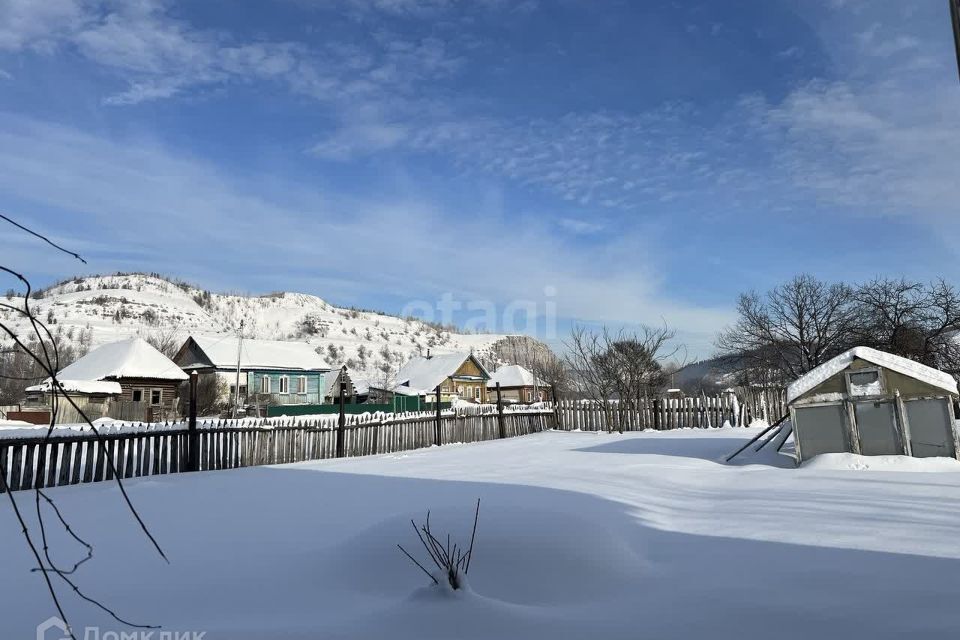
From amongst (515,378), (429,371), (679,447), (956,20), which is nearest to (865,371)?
(679,447)

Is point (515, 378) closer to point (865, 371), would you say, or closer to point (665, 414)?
point (665, 414)

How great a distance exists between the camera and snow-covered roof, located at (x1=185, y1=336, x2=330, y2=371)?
4394cm

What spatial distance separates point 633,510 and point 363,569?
3.65m

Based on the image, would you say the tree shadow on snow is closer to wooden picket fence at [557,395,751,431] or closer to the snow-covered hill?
wooden picket fence at [557,395,751,431]

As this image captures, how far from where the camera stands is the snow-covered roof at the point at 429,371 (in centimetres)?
5500

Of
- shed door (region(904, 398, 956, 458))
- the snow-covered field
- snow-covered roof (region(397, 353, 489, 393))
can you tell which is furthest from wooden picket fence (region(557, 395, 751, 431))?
snow-covered roof (region(397, 353, 489, 393))

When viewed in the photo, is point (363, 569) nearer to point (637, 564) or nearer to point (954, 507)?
point (637, 564)

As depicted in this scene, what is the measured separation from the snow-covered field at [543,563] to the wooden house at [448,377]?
1782 inches

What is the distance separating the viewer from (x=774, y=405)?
922 inches

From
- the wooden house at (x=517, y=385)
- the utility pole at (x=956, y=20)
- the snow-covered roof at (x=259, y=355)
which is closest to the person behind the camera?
the utility pole at (x=956, y=20)

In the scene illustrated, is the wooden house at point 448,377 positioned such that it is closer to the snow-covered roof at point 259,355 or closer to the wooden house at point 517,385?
the wooden house at point 517,385

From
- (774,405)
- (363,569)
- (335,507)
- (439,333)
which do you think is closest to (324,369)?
(774,405)

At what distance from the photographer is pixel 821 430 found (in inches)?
433

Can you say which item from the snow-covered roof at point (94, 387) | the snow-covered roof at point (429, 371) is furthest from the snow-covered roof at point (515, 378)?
the snow-covered roof at point (94, 387)
